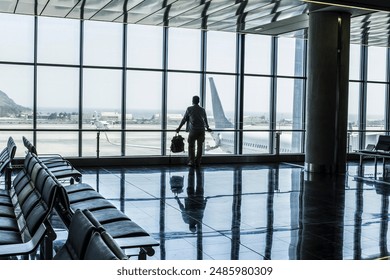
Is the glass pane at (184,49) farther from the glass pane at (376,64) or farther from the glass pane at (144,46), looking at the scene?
the glass pane at (376,64)

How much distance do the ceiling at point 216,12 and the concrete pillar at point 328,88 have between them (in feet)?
1.47

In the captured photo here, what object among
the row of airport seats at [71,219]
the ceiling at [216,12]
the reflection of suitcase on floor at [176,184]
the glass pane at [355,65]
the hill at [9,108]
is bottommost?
the reflection of suitcase on floor at [176,184]

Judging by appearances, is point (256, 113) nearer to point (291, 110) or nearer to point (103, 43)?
point (291, 110)

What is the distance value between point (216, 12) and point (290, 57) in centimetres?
583

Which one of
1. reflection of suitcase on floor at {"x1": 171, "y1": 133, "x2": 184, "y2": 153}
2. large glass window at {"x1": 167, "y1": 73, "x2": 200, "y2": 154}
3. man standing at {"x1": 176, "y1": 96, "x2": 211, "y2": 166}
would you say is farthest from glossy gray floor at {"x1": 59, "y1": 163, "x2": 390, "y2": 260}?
large glass window at {"x1": 167, "y1": 73, "x2": 200, "y2": 154}

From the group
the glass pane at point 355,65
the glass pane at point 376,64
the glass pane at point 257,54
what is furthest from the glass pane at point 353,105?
the glass pane at point 257,54

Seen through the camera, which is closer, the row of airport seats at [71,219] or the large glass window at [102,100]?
the row of airport seats at [71,219]

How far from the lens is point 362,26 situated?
44.3 ft

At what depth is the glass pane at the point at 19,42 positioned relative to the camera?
544 inches

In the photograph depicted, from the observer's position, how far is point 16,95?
14.1 meters

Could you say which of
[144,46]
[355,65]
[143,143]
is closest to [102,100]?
[143,143]
